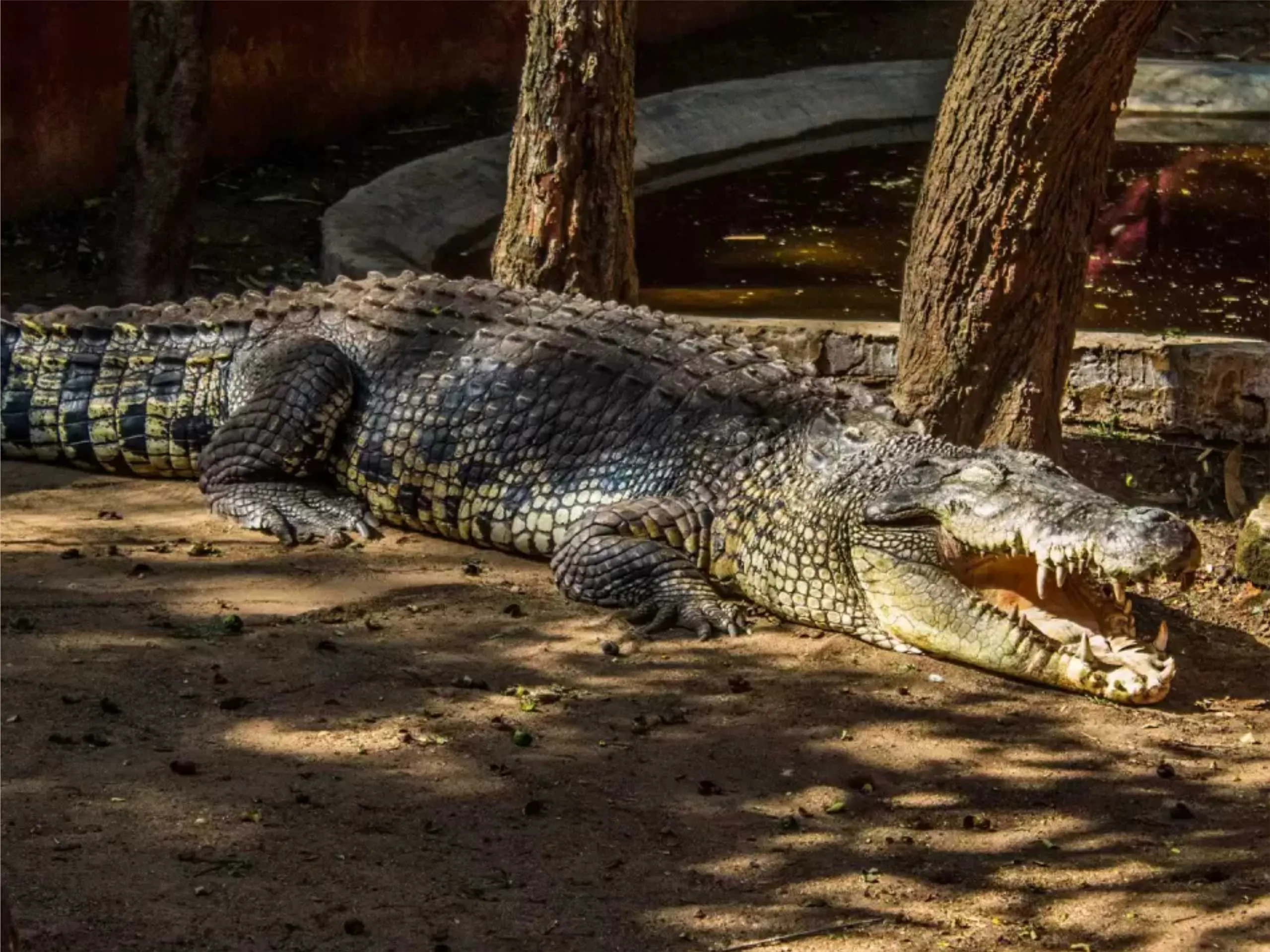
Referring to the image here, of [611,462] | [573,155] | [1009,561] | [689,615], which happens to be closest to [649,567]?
[689,615]

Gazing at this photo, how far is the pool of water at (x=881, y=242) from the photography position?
29.6ft

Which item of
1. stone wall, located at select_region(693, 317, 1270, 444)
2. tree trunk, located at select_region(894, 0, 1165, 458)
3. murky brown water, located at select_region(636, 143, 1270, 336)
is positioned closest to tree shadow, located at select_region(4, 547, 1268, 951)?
tree trunk, located at select_region(894, 0, 1165, 458)

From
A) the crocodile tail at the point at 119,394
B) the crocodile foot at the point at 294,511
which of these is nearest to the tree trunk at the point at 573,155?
the crocodile tail at the point at 119,394

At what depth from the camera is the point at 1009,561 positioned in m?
5.67

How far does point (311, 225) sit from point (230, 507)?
4.07m

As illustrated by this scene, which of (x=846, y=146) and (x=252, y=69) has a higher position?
(x=252, y=69)

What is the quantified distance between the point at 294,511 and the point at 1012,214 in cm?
275

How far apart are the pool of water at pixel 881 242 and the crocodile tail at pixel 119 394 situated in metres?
2.68

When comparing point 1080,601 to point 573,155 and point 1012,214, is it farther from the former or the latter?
point 573,155

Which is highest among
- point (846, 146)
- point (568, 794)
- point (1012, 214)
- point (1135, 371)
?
point (846, 146)

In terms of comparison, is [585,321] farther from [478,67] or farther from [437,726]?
[478,67]

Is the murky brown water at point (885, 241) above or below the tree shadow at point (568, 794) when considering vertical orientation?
above

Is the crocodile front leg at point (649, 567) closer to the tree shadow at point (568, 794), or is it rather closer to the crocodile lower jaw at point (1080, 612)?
the tree shadow at point (568, 794)

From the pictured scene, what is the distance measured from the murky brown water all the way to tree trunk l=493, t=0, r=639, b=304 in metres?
1.11
